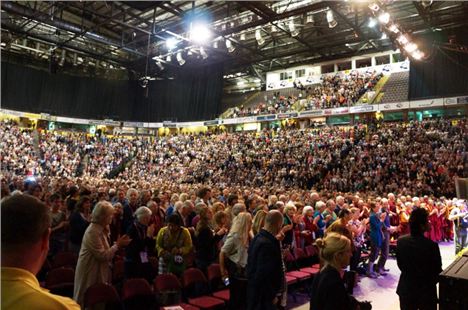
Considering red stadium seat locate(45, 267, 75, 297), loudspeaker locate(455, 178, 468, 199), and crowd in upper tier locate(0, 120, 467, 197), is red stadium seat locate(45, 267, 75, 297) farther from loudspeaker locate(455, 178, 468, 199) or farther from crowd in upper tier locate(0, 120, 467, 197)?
crowd in upper tier locate(0, 120, 467, 197)

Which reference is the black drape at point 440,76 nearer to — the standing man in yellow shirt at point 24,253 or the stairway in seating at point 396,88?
the stairway in seating at point 396,88

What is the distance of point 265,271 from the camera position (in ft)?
10.5

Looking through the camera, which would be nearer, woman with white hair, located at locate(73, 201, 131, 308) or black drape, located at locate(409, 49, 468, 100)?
woman with white hair, located at locate(73, 201, 131, 308)

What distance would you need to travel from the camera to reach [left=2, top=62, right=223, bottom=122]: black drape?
98.8 ft

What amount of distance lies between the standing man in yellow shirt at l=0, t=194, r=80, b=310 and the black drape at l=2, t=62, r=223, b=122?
2892 centimetres

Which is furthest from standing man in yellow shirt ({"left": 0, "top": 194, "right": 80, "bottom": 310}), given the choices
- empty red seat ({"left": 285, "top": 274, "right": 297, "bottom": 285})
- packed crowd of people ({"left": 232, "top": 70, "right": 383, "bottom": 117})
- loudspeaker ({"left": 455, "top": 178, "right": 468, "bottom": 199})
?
packed crowd of people ({"left": 232, "top": 70, "right": 383, "bottom": 117})

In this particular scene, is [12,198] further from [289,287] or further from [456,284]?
[289,287]

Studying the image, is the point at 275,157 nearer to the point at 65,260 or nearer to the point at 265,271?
the point at 65,260

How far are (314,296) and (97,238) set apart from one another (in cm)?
212

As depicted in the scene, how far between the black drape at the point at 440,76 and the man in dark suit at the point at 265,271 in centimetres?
2137

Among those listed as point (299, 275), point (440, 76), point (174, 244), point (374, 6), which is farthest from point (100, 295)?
point (440, 76)

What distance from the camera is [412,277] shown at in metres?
3.18

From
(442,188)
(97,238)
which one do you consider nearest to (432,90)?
(442,188)

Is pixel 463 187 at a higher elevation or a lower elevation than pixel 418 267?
higher
